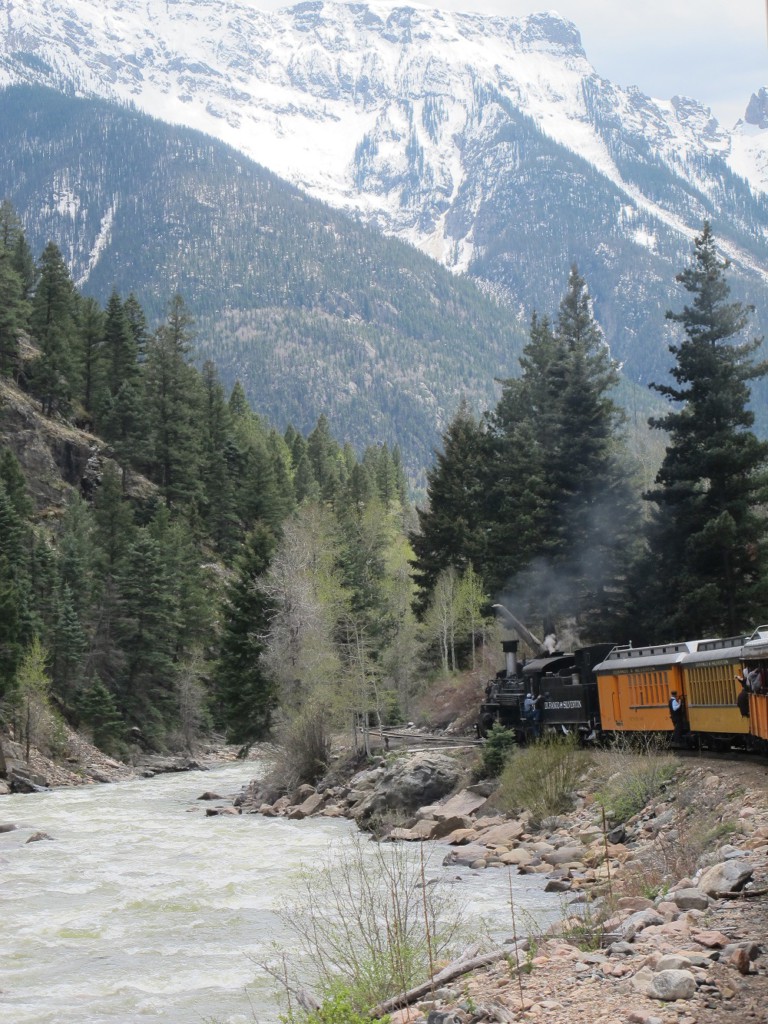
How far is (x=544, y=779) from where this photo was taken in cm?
2814

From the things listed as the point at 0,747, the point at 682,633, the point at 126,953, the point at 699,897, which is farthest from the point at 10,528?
the point at 699,897

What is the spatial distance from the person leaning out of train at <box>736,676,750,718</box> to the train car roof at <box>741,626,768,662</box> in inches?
19.4

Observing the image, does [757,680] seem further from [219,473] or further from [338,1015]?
[219,473]

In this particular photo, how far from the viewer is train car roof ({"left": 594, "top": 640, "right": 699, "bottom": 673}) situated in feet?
93.0

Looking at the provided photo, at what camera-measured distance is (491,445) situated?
5625cm

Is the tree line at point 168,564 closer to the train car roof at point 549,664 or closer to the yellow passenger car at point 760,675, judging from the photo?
the train car roof at point 549,664

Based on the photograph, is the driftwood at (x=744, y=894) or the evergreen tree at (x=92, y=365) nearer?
the driftwood at (x=744, y=894)

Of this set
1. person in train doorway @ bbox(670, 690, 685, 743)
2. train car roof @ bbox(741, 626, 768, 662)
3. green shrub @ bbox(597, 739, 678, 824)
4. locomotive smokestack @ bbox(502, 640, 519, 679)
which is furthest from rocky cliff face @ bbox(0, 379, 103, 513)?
train car roof @ bbox(741, 626, 768, 662)

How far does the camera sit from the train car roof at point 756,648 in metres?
21.8

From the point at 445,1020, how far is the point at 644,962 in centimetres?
199

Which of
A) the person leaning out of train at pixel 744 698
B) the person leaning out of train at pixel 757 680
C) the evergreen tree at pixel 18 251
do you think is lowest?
the person leaning out of train at pixel 744 698

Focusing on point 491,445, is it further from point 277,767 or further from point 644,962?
point 644,962

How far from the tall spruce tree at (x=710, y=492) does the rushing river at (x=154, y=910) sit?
1313 cm

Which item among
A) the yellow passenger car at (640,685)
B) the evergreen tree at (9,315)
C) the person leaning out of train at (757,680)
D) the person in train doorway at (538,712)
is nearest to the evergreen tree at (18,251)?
the evergreen tree at (9,315)
